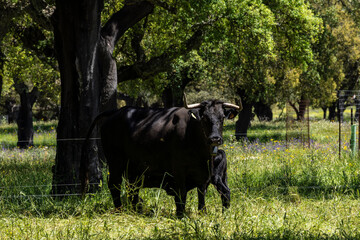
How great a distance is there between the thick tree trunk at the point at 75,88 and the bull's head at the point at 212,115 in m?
2.88

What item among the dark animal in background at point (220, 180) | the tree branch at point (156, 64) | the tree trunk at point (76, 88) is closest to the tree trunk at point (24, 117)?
the tree branch at point (156, 64)

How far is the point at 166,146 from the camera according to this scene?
7.76m

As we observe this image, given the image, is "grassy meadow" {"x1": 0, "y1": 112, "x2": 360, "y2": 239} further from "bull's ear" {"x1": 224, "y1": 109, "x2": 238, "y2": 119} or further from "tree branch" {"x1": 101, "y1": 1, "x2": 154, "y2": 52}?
"tree branch" {"x1": 101, "y1": 1, "x2": 154, "y2": 52}

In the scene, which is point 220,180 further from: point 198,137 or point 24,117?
point 24,117

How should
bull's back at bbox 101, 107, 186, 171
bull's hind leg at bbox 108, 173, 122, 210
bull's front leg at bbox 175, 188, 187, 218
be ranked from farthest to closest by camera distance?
bull's hind leg at bbox 108, 173, 122, 210 < bull's back at bbox 101, 107, 186, 171 < bull's front leg at bbox 175, 188, 187, 218

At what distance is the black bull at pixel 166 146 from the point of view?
7328mm

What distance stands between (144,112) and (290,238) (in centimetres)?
350

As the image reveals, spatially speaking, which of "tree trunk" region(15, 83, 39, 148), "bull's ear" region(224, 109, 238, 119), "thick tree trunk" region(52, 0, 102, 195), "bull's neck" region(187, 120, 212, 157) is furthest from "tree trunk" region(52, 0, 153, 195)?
"tree trunk" region(15, 83, 39, 148)

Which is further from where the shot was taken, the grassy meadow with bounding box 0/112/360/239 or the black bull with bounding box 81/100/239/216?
the black bull with bounding box 81/100/239/216

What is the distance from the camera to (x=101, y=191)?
853 cm

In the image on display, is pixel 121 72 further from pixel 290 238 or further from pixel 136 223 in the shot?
pixel 290 238

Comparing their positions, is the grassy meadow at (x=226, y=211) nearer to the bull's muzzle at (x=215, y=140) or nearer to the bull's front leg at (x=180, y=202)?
the bull's front leg at (x=180, y=202)

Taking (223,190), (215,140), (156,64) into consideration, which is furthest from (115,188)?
(156,64)

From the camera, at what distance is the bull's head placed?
6.98 m
